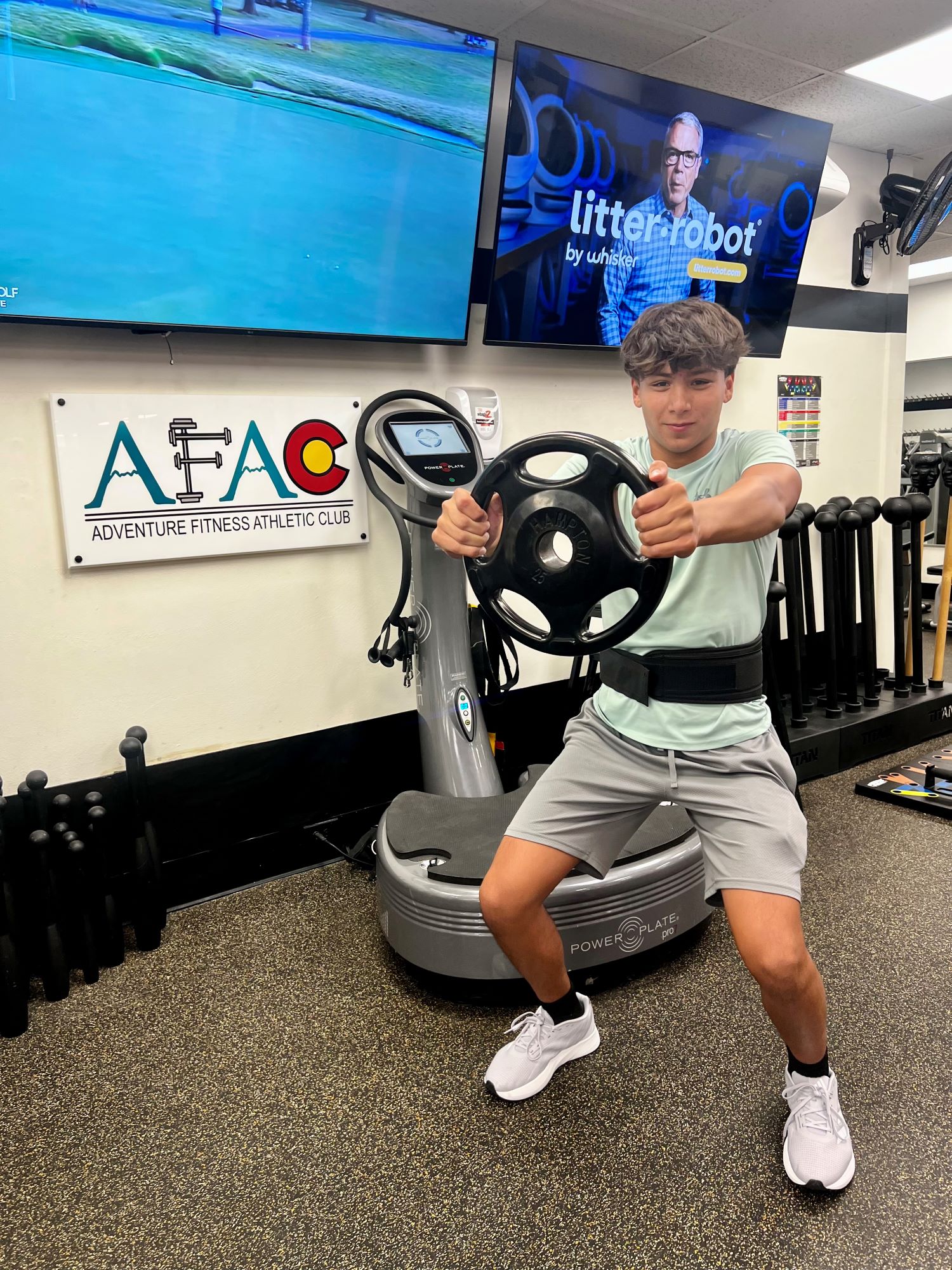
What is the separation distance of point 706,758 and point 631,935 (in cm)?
78

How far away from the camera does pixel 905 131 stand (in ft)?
12.6

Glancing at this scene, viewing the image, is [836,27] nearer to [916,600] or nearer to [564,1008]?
[916,600]

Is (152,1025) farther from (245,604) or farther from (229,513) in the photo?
(229,513)

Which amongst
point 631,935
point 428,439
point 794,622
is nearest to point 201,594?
point 428,439

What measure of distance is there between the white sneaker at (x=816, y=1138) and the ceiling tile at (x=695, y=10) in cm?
300

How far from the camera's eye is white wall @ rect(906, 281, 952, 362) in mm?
7641

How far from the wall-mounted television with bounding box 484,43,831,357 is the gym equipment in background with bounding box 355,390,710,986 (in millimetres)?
568

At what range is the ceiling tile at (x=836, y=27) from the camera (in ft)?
9.00

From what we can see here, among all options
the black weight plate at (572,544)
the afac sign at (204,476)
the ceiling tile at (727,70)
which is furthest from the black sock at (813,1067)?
the ceiling tile at (727,70)

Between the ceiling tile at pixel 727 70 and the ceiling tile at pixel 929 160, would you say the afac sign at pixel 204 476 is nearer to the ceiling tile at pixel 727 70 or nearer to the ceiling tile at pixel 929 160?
the ceiling tile at pixel 727 70

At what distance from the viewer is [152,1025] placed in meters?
2.00

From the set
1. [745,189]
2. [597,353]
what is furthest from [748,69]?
[597,353]

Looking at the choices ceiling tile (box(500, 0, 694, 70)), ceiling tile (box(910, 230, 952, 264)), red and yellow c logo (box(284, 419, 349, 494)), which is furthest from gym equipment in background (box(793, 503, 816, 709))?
ceiling tile (box(910, 230, 952, 264))

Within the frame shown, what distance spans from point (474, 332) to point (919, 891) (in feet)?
7.43
